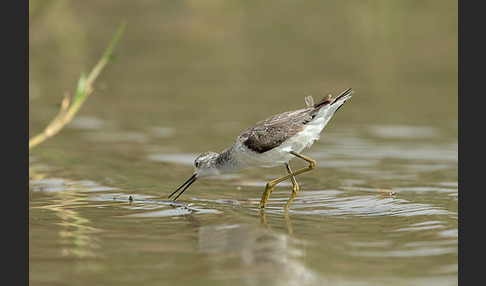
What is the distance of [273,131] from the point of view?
9.28m

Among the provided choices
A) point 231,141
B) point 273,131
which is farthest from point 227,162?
point 231,141

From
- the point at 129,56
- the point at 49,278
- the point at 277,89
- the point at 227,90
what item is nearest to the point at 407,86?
the point at 277,89

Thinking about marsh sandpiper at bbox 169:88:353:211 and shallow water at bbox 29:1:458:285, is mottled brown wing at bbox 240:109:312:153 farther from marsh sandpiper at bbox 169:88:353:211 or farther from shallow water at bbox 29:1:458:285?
shallow water at bbox 29:1:458:285

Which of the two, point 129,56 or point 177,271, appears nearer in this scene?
point 177,271

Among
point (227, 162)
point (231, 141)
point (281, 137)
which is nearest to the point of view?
point (281, 137)

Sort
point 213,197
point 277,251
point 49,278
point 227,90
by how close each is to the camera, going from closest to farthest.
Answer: point 49,278
point 277,251
point 213,197
point 227,90

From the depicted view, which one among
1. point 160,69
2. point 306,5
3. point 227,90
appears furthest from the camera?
point 306,5

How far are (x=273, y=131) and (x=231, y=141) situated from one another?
340cm

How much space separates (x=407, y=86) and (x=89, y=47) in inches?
303

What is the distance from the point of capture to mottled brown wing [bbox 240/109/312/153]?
9.23m

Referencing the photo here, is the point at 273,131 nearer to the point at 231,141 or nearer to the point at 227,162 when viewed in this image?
the point at 227,162

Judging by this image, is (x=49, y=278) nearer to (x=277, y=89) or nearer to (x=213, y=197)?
(x=213, y=197)

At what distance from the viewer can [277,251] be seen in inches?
283

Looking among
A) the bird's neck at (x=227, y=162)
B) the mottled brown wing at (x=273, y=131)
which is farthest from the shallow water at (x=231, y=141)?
the mottled brown wing at (x=273, y=131)
